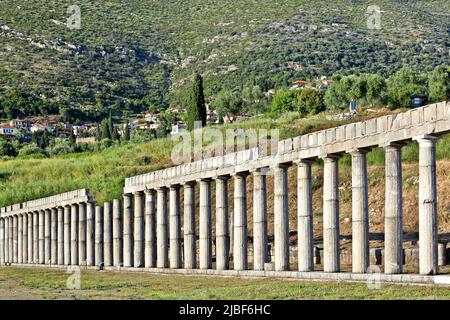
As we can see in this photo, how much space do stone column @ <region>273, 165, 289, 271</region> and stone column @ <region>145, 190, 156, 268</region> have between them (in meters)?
20.5

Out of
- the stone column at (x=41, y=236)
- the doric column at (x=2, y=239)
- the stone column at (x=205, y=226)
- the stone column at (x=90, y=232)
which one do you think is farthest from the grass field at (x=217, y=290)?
the doric column at (x=2, y=239)

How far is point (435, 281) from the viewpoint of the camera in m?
38.3

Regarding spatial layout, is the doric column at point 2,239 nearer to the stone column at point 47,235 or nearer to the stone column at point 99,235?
the stone column at point 47,235

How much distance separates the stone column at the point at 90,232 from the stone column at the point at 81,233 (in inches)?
54.6

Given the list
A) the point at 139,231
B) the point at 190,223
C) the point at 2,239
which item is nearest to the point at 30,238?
the point at 2,239

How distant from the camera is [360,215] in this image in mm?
46125

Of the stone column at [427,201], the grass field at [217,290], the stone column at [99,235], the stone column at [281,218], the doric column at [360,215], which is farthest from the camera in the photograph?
the stone column at [99,235]

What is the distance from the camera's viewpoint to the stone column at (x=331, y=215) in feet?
157

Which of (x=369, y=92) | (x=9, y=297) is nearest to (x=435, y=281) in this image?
(x=9, y=297)

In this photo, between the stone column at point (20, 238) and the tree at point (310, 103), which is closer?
the stone column at point (20, 238)

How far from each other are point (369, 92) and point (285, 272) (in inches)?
4522

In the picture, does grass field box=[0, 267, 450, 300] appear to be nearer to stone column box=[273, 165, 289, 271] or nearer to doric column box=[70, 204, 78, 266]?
stone column box=[273, 165, 289, 271]

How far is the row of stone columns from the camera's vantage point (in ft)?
143

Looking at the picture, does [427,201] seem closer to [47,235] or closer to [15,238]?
[47,235]
